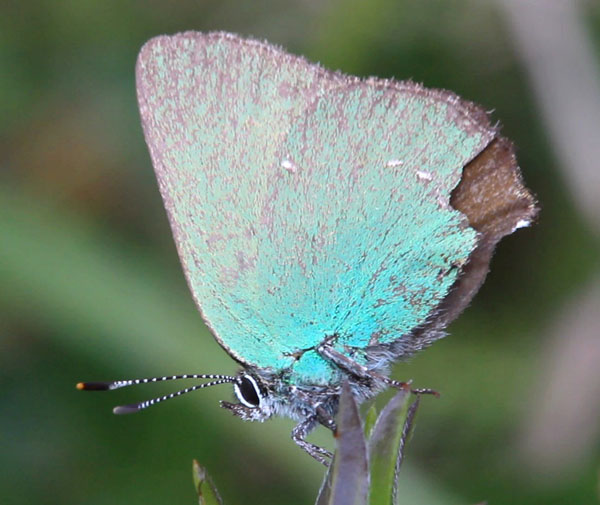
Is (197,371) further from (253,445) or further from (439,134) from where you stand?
(439,134)

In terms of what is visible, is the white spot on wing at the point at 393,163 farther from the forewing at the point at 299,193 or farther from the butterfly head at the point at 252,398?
the butterfly head at the point at 252,398

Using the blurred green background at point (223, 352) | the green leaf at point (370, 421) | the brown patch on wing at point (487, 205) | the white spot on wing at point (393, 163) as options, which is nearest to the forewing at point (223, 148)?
the white spot on wing at point (393, 163)

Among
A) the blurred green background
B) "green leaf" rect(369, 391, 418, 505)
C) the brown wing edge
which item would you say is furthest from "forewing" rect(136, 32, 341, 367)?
the blurred green background

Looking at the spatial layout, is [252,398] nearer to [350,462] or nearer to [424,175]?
[424,175]

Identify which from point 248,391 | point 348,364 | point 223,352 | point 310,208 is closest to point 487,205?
point 310,208

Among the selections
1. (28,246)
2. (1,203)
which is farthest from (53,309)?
(1,203)
